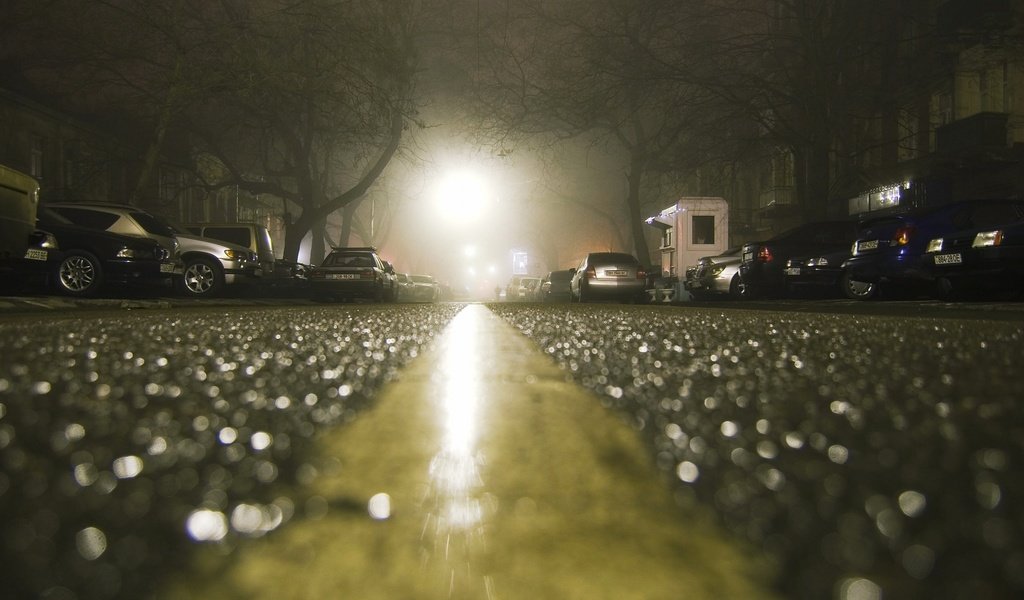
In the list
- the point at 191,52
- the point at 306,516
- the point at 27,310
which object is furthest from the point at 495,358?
the point at 191,52

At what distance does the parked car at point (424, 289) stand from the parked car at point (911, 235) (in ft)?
85.5

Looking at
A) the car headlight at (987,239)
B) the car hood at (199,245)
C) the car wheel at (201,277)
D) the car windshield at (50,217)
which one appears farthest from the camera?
the car wheel at (201,277)

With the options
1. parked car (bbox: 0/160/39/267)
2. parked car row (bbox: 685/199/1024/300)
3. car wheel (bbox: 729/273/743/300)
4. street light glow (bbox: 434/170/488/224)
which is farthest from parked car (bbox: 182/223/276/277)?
street light glow (bbox: 434/170/488/224)

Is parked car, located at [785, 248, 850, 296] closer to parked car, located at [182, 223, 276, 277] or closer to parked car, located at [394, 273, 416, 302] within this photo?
parked car, located at [182, 223, 276, 277]

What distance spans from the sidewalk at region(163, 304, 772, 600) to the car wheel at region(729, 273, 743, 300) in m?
19.4

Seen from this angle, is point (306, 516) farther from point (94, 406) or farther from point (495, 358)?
point (495, 358)

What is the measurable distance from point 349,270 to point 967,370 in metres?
21.7

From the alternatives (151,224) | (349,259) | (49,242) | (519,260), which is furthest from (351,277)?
(519,260)

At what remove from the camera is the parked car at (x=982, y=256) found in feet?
35.0

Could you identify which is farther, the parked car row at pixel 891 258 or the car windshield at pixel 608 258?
the car windshield at pixel 608 258

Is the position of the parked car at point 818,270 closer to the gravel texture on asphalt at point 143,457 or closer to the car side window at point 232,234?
the car side window at point 232,234

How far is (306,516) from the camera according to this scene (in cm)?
80

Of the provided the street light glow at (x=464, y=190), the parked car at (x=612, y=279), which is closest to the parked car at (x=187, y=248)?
the parked car at (x=612, y=279)

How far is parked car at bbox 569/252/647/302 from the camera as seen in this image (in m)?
24.5
